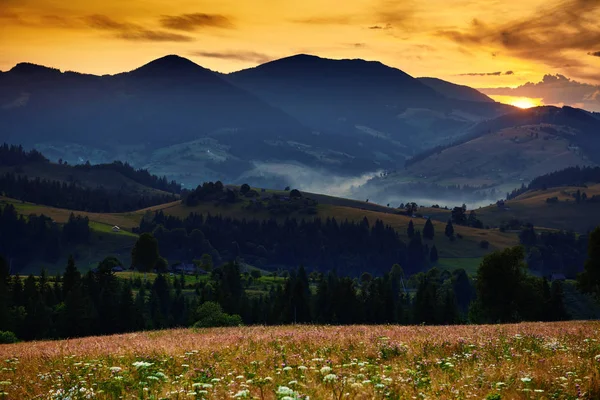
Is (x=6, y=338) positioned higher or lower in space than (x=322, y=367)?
lower

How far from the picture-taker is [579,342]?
2206 cm

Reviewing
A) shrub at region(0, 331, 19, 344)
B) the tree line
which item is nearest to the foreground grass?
shrub at region(0, 331, 19, 344)

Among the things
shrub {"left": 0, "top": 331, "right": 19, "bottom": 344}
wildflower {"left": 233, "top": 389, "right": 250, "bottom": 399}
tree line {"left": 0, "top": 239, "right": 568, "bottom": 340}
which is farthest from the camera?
tree line {"left": 0, "top": 239, "right": 568, "bottom": 340}

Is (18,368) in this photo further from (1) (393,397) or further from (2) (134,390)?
(1) (393,397)

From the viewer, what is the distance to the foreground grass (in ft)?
45.6

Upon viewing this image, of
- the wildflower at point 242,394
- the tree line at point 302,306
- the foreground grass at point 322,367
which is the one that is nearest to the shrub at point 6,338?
the tree line at point 302,306

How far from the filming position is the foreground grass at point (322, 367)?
1390 centimetres

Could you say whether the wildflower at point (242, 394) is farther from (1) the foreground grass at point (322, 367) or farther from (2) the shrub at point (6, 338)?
(2) the shrub at point (6, 338)

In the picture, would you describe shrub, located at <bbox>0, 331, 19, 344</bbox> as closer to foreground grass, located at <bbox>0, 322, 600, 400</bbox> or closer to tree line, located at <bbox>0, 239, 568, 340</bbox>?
tree line, located at <bbox>0, 239, 568, 340</bbox>

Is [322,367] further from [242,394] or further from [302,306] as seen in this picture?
[302,306]

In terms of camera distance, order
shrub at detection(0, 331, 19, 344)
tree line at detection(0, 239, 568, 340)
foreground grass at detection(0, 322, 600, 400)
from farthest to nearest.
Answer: tree line at detection(0, 239, 568, 340) → shrub at detection(0, 331, 19, 344) → foreground grass at detection(0, 322, 600, 400)

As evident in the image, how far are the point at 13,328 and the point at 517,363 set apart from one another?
10021 centimetres

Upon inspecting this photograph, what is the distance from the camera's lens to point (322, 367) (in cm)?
1605

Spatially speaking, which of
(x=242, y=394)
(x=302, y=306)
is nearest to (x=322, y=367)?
(x=242, y=394)
